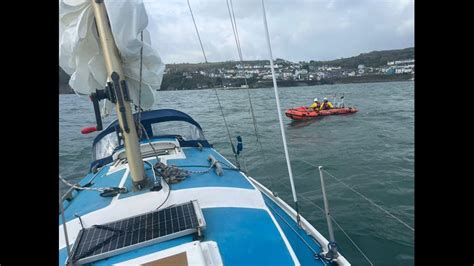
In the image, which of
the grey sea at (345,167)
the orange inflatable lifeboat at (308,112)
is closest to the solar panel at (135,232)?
the grey sea at (345,167)

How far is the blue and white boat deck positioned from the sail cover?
146 cm

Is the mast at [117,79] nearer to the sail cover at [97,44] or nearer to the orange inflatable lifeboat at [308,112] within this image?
the sail cover at [97,44]

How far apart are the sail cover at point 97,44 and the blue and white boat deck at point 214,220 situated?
146 cm

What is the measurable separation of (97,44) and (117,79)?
0.70 meters

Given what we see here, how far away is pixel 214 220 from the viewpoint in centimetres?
294

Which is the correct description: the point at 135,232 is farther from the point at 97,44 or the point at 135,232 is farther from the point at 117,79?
the point at 97,44

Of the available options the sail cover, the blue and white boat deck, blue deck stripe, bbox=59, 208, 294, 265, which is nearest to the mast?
the sail cover

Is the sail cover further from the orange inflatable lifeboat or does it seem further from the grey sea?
the orange inflatable lifeboat

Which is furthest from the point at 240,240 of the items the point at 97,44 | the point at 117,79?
the point at 97,44

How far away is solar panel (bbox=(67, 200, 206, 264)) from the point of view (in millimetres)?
2457

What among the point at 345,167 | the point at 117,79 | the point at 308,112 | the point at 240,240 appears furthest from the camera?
the point at 308,112
